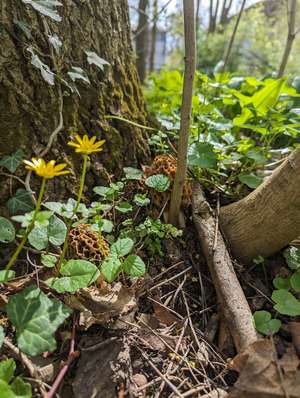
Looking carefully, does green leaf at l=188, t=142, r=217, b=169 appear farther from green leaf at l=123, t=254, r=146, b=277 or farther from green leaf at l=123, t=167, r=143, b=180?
green leaf at l=123, t=254, r=146, b=277

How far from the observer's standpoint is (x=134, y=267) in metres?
1.00

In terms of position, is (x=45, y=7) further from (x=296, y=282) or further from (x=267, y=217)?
(x=296, y=282)

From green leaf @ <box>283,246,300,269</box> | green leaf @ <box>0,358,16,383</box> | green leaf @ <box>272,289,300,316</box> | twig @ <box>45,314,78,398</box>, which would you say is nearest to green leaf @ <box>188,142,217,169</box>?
green leaf @ <box>283,246,300,269</box>

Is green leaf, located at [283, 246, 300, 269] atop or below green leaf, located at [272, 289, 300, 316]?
atop

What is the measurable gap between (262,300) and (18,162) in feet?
3.26

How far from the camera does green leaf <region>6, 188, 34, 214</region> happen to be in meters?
1.11

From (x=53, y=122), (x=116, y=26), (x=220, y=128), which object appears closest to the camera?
(x=53, y=122)

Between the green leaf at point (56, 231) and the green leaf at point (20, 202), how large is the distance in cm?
15

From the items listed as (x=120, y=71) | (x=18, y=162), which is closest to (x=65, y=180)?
(x=18, y=162)

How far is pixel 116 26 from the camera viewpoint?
1.40 m

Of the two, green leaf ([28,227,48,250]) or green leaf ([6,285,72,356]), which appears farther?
green leaf ([28,227,48,250])

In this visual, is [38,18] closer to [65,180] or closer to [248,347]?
[65,180]

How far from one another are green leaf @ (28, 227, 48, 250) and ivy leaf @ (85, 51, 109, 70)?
0.65m

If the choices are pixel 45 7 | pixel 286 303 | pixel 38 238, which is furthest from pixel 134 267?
pixel 45 7
